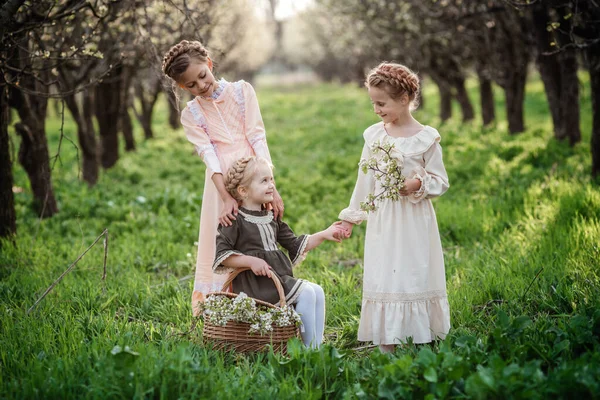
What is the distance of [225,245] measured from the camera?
3701 millimetres

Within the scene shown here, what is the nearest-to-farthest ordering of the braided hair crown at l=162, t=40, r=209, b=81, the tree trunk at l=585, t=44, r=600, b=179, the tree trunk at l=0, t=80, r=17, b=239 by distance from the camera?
1. the braided hair crown at l=162, t=40, r=209, b=81
2. the tree trunk at l=0, t=80, r=17, b=239
3. the tree trunk at l=585, t=44, r=600, b=179

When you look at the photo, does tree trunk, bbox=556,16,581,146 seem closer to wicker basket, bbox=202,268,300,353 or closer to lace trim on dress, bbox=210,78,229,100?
lace trim on dress, bbox=210,78,229,100

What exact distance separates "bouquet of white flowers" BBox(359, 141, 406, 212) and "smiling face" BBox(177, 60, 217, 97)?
4.01 feet

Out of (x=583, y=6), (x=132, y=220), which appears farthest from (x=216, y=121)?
(x=583, y=6)

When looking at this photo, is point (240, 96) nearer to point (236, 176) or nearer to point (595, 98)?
point (236, 176)

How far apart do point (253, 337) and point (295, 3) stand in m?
3.42

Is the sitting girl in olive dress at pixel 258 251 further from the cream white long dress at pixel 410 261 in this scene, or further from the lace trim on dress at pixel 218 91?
the lace trim on dress at pixel 218 91

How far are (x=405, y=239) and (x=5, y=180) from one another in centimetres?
438

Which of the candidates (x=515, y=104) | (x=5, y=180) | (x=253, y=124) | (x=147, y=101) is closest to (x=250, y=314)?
(x=253, y=124)

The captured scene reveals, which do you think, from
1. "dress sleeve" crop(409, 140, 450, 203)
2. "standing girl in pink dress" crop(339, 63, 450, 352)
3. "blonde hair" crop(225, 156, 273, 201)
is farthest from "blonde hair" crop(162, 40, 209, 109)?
"dress sleeve" crop(409, 140, 450, 203)

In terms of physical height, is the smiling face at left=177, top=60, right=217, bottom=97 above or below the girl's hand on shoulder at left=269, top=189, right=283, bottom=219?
above

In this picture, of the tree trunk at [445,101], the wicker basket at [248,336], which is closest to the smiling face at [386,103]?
the wicker basket at [248,336]

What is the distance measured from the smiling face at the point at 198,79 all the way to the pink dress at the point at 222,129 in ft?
0.38

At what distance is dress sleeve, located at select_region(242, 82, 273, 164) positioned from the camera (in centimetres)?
423
